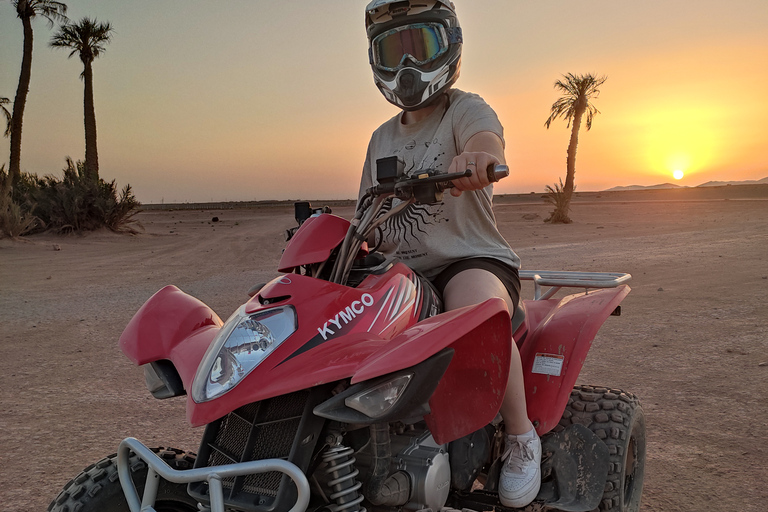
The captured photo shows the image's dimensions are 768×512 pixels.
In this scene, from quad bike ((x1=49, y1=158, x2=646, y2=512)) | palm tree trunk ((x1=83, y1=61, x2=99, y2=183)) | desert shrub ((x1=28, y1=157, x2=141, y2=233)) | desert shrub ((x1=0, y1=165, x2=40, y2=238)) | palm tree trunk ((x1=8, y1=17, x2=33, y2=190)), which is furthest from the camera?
palm tree trunk ((x1=83, y1=61, x2=99, y2=183))

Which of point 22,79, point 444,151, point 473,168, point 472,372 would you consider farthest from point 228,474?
point 22,79

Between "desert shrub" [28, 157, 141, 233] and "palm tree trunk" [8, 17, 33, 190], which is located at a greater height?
"palm tree trunk" [8, 17, 33, 190]

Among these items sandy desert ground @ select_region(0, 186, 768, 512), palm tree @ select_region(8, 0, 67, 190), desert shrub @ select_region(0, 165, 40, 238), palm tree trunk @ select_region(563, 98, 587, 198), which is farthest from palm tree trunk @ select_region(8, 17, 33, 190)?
palm tree trunk @ select_region(563, 98, 587, 198)

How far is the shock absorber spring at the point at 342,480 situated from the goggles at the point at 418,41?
1.71 meters

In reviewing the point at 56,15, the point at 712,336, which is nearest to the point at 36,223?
the point at 56,15

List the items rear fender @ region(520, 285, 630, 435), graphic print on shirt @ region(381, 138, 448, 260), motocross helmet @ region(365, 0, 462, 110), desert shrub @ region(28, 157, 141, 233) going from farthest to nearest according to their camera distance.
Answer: desert shrub @ region(28, 157, 141, 233) → graphic print on shirt @ region(381, 138, 448, 260) → motocross helmet @ region(365, 0, 462, 110) → rear fender @ region(520, 285, 630, 435)

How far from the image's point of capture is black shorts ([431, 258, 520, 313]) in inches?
108

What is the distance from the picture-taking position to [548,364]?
2750mm

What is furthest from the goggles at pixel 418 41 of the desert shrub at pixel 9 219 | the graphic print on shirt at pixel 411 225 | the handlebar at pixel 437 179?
the desert shrub at pixel 9 219

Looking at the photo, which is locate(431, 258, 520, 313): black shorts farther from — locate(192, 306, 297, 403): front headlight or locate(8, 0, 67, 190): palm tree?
locate(8, 0, 67, 190): palm tree

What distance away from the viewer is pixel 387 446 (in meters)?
1.99

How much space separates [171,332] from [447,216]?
1290 mm

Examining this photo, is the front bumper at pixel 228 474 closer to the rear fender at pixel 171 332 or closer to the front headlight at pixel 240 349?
the front headlight at pixel 240 349

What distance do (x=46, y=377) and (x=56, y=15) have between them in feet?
88.2
